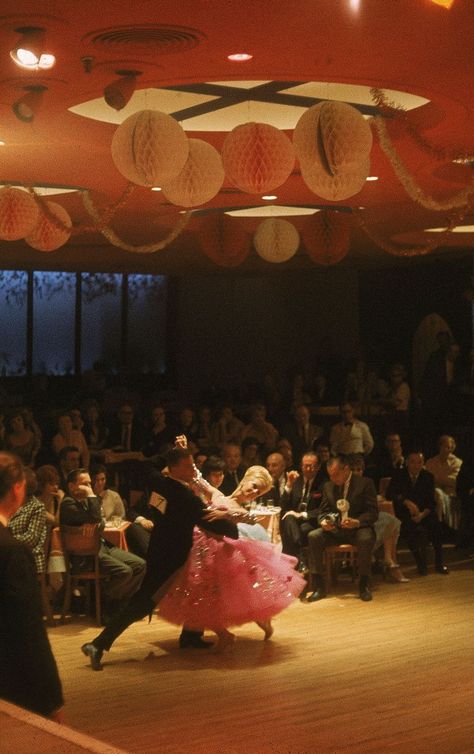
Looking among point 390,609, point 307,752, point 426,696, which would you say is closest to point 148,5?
point 307,752

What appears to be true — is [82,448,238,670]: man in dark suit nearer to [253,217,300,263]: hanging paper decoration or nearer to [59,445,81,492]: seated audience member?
[59,445,81,492]: seated audience member

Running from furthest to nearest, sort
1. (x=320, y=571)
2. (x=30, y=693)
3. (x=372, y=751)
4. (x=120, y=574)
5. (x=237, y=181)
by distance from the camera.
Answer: (x=320, y=571), (x=120, y=574), (x=237, y=181), (x=372, y=751), (x=30, y=693)

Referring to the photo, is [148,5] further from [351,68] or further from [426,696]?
[426,696]

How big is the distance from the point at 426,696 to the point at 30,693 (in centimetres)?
347

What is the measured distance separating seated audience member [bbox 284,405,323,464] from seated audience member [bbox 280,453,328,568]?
2.41 m

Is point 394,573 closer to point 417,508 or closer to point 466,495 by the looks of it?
point 417,508

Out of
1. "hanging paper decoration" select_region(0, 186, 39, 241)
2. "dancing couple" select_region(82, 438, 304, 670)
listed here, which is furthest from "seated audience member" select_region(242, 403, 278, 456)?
"dancing couple" select_region(82, 438, 304, 670)

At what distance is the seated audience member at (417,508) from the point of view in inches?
388

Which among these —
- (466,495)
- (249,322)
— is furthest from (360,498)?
(249,322)

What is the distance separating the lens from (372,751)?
529cm

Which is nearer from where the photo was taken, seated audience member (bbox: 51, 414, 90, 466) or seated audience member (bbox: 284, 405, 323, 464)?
seated audience member (bbox: 51, 414, 90, 466)

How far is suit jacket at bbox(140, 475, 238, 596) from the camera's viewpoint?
6.76 m

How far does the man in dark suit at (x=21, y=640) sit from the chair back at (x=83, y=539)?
4.82 metres

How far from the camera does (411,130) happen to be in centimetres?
641
